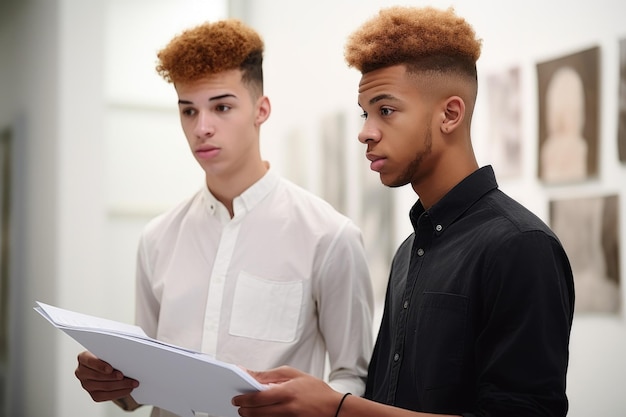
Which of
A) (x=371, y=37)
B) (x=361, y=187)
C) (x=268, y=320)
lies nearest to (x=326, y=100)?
(x=361, y=187)

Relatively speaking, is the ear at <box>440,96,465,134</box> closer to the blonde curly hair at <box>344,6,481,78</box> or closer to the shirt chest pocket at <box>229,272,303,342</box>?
the blonde curly hair at <box>344,6,481,78</box>

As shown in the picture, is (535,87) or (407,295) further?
(535,87)

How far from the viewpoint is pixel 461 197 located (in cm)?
143

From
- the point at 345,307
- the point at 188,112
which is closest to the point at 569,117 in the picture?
the point at 345,307

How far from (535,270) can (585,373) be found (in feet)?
3.59

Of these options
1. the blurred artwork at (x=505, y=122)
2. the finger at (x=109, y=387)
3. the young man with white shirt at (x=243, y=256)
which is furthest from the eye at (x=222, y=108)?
the blurred artwork at (x=505, y=122)

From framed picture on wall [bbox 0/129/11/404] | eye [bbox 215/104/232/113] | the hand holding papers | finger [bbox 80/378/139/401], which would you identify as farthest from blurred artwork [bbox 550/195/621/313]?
framed picture on wall [bbox 0/129/11/404]

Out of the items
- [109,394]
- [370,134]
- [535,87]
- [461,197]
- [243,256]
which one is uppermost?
[535,87]

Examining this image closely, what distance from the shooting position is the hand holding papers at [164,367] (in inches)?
54.0

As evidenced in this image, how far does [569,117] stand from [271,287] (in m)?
0.97

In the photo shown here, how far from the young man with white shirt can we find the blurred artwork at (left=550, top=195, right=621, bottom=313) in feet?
1.95

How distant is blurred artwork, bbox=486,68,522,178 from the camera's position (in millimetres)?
2434

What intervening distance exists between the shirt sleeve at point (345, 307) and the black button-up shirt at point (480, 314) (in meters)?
0.44

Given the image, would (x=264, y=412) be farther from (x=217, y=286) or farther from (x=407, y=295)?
(x=217, y=286)
